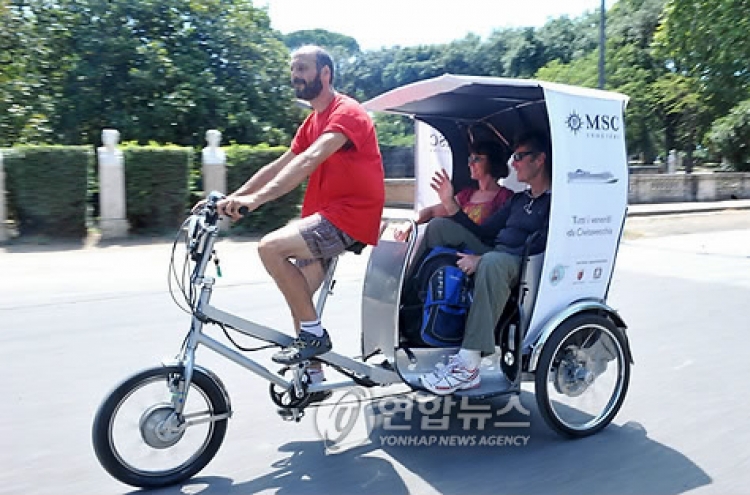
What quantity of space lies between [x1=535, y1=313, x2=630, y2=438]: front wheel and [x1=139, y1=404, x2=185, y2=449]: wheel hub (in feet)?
6.24

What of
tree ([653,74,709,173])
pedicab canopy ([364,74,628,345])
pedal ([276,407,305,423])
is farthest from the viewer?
tree ([653,74,709,173])

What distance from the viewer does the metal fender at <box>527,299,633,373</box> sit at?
4125 millimetres

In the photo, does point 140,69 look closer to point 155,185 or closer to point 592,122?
point 155,185

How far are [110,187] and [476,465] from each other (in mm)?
10088

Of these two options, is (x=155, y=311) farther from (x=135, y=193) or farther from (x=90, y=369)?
(x=135, y=193)

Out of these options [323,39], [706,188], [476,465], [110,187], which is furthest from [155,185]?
[323,39]

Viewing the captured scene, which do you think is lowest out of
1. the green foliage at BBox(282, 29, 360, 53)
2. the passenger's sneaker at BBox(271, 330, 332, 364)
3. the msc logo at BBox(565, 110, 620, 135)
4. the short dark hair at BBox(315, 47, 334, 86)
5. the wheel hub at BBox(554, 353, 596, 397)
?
Answer: the wheel hub at BBox(554, 353, 596, 397)

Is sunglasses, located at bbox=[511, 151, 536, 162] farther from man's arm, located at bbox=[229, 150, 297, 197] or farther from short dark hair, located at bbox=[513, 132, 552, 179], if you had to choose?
man's arm, located at bbox=[229, 150, 297, 197]

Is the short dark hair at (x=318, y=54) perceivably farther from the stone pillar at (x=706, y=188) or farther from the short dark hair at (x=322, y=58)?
the stone pillar at (x=706, y=188)

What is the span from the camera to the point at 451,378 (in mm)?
4066

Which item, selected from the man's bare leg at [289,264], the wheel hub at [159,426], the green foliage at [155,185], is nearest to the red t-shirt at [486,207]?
the man's bare leg at [289,264]

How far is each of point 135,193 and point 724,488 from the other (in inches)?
429

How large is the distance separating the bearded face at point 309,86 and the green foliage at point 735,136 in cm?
2839

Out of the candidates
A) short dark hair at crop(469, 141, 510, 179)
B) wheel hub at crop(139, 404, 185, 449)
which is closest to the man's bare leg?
wheel hub at crop(139, 404, 185, 449)
